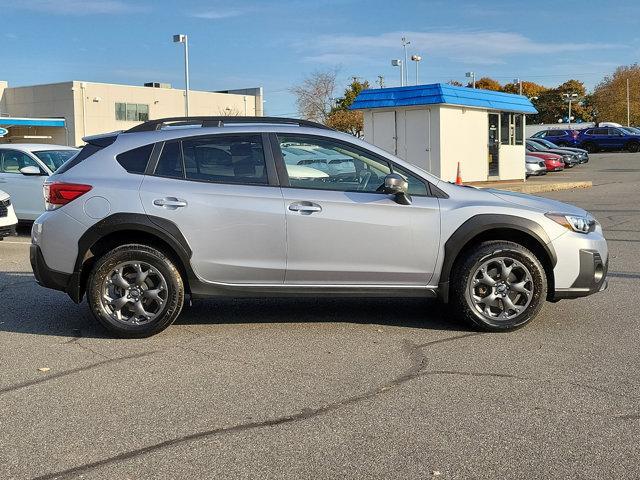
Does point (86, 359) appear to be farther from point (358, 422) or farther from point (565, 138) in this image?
point (565, 138)

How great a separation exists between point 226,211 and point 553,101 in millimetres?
103140

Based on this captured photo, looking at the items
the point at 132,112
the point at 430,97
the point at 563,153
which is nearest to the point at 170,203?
the point at 430,97

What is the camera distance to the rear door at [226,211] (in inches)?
240

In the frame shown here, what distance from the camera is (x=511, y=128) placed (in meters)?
27.3

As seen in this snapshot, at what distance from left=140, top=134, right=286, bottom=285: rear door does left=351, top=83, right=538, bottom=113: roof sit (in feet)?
58.9

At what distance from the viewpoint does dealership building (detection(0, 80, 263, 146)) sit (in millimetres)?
59031

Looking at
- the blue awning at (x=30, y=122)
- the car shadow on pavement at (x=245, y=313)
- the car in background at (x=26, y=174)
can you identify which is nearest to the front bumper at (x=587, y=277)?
the car shadow on pavement at (x=245, y=313)

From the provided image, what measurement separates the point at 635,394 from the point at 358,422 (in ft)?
5.97

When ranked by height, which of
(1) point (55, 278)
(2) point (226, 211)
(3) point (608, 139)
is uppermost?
(3) point (608, 139)

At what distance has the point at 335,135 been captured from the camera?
6.43 metres

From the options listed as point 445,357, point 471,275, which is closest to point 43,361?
point 445,357

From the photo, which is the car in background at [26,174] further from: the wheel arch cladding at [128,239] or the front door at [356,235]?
the front door at [356,235]

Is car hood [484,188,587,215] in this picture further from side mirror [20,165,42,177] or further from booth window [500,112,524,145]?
booth window [500,112,524,145]

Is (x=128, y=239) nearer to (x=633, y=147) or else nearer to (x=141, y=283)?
(x=141, y=283)
